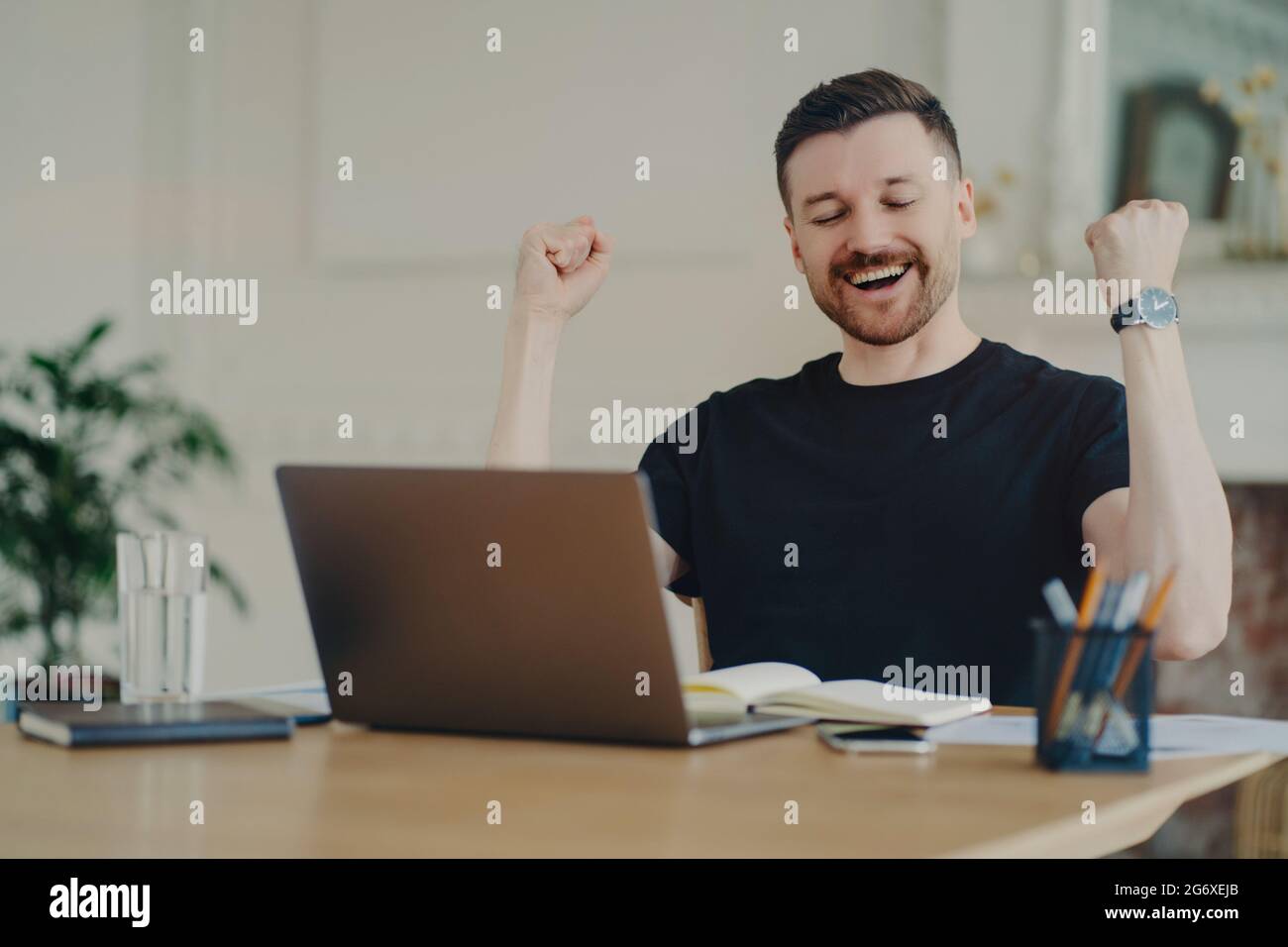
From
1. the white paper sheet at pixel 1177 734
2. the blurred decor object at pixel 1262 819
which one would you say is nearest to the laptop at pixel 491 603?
the white paper sheet at pixel 1177 734

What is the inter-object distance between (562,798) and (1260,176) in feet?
7.63

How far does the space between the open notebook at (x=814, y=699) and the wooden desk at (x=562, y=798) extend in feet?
0.20

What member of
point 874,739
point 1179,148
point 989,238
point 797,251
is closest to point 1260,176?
point 1179,148

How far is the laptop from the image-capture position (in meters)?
1.05

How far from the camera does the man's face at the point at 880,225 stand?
5.87 feet

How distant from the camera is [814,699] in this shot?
123cm

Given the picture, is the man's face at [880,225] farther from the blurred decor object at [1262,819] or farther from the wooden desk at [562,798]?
the blurred decor object at [1262,819]

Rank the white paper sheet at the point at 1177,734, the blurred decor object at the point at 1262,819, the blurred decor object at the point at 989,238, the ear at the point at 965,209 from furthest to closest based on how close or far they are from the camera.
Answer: the blurred decor object at the point at 989,238, the blurred decor object at the point at 1262,819, the ear at the point at 965,209, the white paper sheet at the point at 1177,734

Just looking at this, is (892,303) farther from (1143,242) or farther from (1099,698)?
(1099,698)

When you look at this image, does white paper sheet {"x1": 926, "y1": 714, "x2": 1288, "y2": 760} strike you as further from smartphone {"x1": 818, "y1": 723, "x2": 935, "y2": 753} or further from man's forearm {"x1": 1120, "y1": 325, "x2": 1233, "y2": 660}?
man's forearm {"x1": 1120, "y1": 325, "x2": 1233, "y2": 660}

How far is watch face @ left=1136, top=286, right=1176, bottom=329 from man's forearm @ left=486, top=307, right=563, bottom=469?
0.65 meters

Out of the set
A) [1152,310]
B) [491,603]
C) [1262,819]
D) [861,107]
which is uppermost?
[861,107]

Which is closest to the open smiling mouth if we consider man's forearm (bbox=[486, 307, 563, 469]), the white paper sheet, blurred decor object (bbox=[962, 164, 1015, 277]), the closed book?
man's forearm (bbox=[486, 307, 563, 469])
